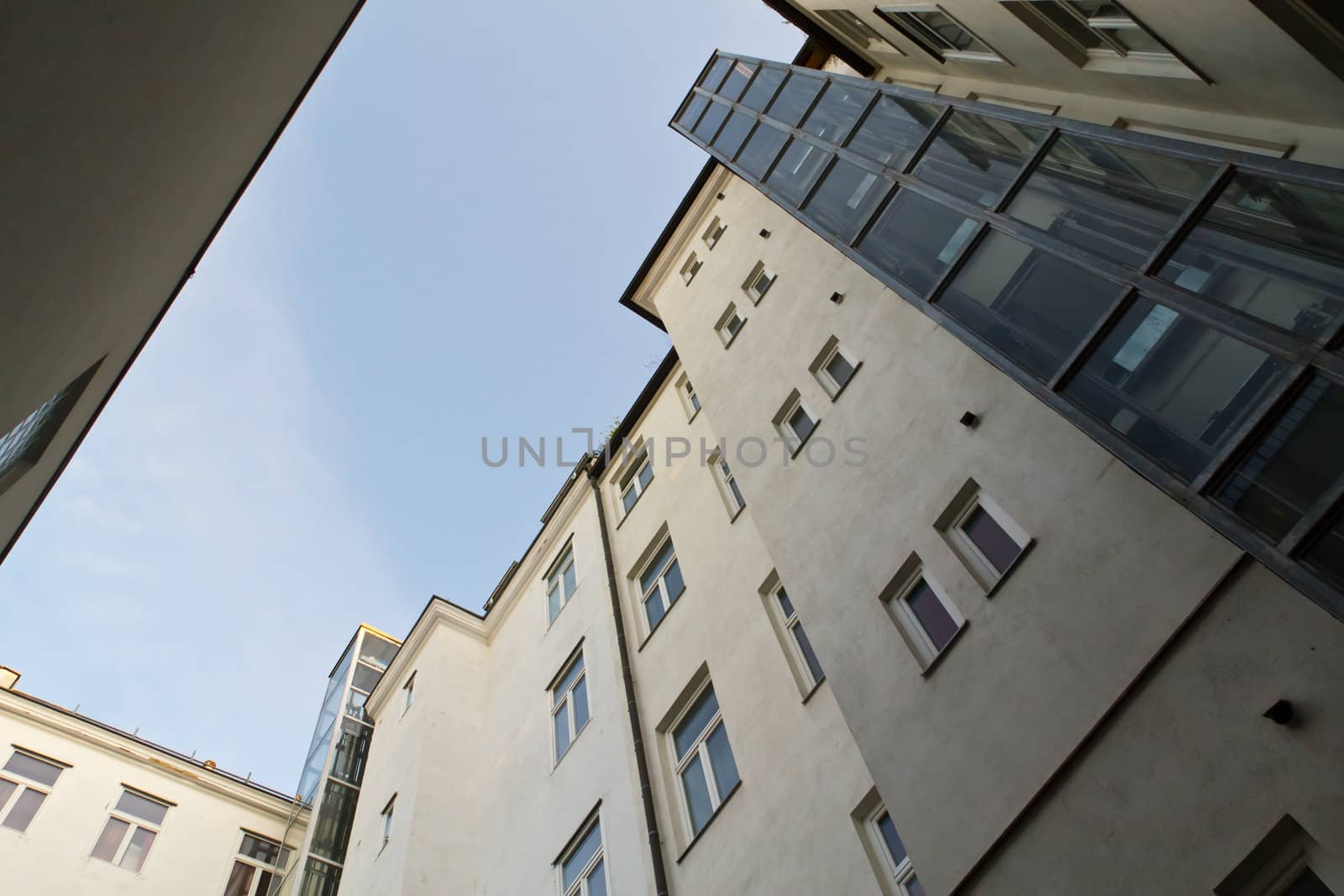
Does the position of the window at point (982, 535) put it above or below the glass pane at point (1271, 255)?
below

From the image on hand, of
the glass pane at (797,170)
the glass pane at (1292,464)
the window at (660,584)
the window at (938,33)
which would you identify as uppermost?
the window at (938,33)

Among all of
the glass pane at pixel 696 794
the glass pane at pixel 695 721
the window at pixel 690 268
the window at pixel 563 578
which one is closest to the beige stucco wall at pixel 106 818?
the window at pixel 563 578

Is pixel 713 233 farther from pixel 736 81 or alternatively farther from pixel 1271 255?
pixel 1271 255

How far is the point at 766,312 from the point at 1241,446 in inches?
399

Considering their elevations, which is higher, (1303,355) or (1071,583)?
(1303,355)

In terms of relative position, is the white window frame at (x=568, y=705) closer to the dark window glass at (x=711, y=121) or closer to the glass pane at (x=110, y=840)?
the dark window glass at (x=711, y=121)

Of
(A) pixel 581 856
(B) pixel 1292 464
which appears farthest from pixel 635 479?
(B) pixel 1292 464

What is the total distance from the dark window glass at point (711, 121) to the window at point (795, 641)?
10956 mm

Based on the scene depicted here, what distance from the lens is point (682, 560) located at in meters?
15.3

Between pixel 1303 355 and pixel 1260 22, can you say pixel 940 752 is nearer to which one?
pixel 1303 355

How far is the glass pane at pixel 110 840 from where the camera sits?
20.3m

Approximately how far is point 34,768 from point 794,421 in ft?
65.7

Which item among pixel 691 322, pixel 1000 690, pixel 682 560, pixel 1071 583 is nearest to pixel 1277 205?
pixel 1071 583

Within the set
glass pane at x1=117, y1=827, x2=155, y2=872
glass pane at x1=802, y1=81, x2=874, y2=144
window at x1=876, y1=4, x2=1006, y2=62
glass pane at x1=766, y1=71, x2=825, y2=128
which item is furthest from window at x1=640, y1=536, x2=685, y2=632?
glass pane at x1=117, y1=827, x2=155, y2=872
